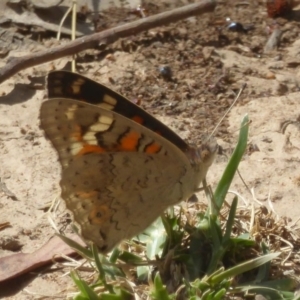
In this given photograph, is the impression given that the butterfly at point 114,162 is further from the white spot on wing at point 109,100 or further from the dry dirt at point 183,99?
the dry dirt at point 183,99

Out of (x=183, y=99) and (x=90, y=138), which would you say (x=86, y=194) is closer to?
(x=90, y=138)

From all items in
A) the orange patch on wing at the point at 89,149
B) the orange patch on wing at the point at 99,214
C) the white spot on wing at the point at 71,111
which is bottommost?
the orange patch on wing at the point at 99,214

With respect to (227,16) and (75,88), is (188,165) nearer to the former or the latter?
(75,88)

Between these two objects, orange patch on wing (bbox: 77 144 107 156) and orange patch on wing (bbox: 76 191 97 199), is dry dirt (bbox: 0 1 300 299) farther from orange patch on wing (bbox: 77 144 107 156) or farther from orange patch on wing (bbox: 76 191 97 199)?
orange patch on wing (bbox: 77 144 107 156)

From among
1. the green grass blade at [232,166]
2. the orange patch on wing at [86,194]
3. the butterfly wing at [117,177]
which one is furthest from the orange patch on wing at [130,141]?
the green grass blade at [232,166]

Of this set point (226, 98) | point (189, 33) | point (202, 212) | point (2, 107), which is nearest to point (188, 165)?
point (202, 212)

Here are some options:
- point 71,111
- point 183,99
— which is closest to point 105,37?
point 183,99
